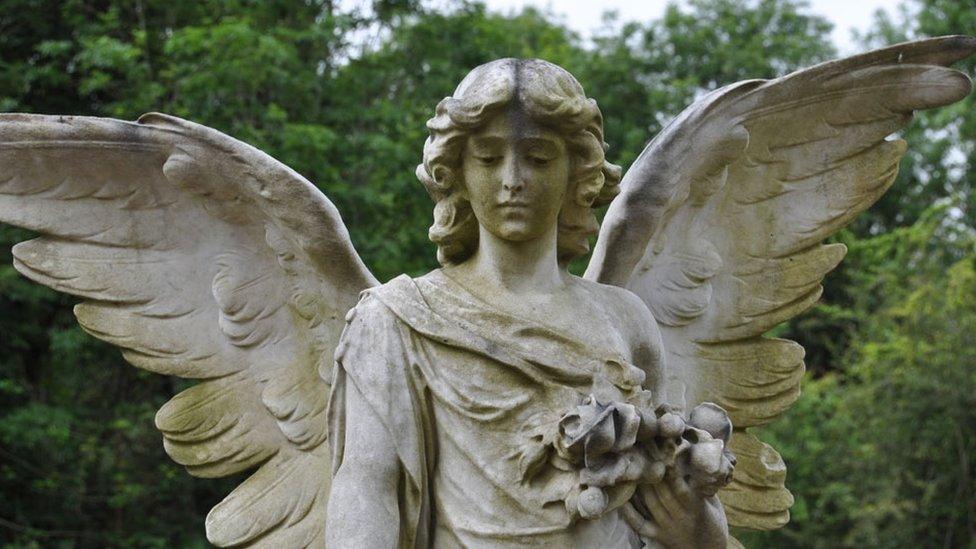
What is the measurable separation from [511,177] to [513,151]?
0.08 meters

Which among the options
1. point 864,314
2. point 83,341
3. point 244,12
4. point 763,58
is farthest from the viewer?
point 763,58

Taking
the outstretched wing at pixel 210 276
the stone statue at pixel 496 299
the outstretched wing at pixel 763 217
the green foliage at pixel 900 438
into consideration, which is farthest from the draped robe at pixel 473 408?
the green foliage at pixel 900 438

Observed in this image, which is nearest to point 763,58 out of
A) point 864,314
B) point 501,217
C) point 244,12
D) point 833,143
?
point 864,314

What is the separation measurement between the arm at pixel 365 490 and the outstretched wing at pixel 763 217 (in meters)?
1.68

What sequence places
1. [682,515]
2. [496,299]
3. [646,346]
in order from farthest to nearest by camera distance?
[646,346] → [496,299] → [682,515]

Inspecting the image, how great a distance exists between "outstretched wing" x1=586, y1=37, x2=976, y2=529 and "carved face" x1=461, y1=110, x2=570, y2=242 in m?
1.28

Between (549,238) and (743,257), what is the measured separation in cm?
170

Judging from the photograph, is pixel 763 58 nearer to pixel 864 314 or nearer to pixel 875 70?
pixel 864 314

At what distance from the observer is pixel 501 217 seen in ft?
20.8

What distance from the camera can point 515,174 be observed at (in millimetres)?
6258

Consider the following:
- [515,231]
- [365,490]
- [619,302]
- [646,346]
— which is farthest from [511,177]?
[365,490]

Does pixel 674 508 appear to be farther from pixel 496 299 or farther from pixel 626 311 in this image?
pixel 496 299

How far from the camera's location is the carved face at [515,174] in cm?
624

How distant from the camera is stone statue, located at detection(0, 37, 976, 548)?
6.21m
